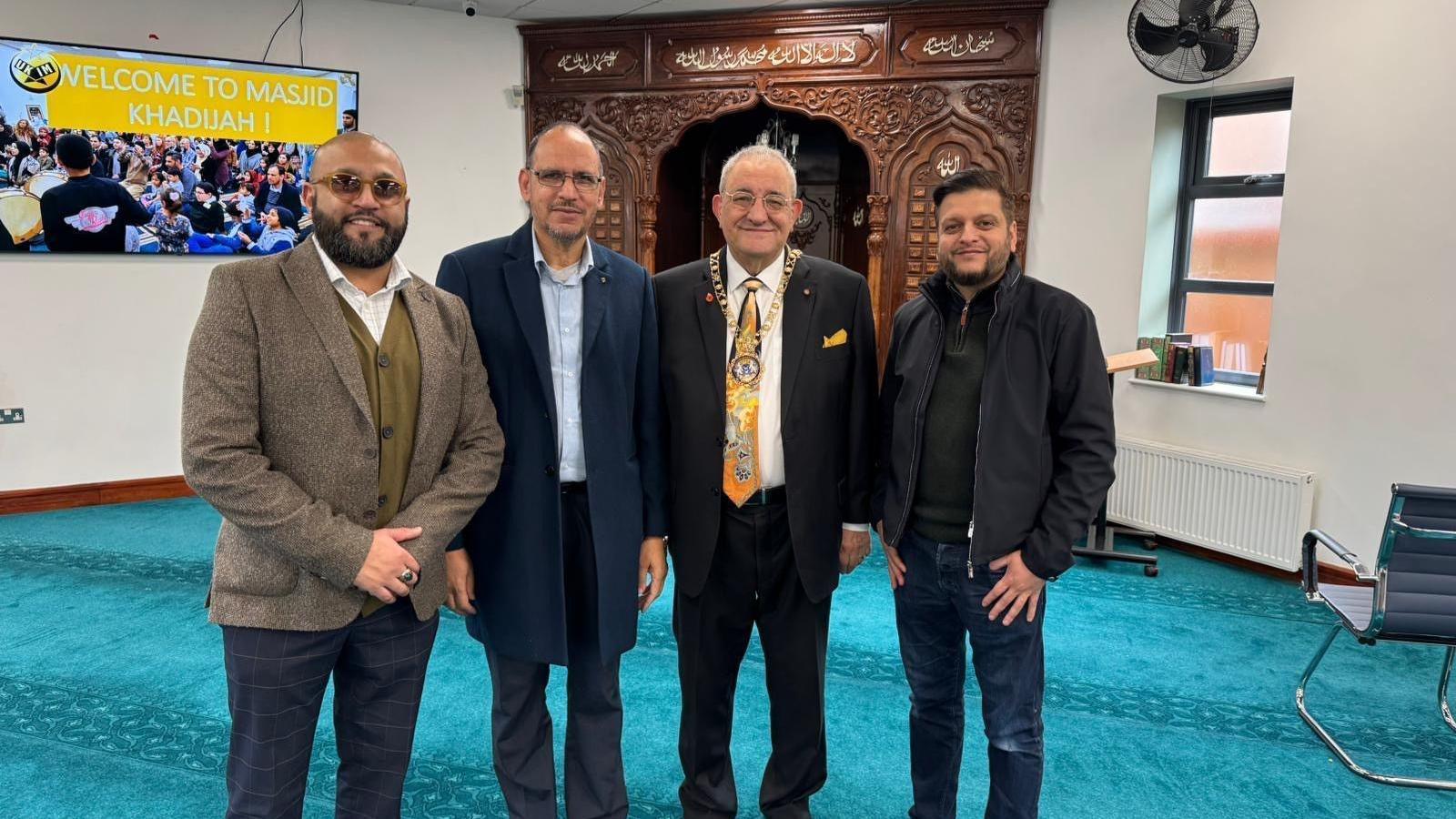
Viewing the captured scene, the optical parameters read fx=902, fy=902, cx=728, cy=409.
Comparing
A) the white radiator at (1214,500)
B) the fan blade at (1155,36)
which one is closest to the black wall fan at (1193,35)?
the fan blade at (1155,36)

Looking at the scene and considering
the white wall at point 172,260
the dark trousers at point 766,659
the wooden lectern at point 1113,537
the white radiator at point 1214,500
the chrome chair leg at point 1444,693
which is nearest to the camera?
the dark trousers at point 766,659

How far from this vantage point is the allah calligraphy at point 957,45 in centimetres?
550

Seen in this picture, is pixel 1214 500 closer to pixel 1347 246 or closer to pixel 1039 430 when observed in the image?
pixel 1347 246

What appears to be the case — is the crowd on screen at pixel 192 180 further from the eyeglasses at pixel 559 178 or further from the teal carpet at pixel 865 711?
the eyeglasses at pixel 559 178

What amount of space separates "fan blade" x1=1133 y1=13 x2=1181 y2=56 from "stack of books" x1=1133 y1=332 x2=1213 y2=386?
1552mm

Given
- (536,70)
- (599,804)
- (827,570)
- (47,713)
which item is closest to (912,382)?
(827,570)

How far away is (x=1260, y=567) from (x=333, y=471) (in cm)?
470

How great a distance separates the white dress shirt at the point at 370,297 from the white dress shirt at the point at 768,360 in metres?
0.79

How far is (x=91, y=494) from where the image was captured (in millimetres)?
5652

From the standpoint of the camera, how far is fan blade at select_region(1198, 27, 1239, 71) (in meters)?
4.37

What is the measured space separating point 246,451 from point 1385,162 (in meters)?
4.82

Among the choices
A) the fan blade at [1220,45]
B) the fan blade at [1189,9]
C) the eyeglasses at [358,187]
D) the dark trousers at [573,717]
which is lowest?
the dark trousers at [573,717]

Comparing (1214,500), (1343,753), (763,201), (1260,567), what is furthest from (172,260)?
(1260,567)

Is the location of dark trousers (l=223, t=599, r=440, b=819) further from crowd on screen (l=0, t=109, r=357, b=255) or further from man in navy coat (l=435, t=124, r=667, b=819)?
crowd on screen (l=0, t=109, r=357, b=255)
